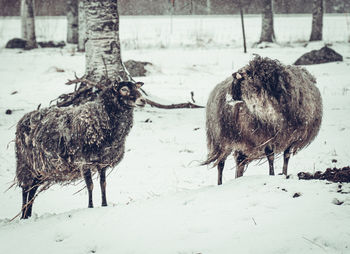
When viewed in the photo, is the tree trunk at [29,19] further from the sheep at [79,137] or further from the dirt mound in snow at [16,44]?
the sheep at [79,137]

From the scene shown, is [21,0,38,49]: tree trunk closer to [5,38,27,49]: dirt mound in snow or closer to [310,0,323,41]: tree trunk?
[5,38,27,49]: dirt mound in snow

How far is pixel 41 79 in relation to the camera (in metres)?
11.5

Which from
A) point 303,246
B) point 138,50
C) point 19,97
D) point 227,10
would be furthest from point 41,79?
point 227,10

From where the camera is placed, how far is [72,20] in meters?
19.3

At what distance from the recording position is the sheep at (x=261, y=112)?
4219 millimetres

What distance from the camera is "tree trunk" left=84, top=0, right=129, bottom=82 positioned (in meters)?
7.39

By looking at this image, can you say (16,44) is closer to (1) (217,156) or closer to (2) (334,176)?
→ (1) (217,156)

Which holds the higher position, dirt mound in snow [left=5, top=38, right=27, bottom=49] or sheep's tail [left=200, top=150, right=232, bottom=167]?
dirt mound in snow [left=5, top=38, right=27, bottom=49]

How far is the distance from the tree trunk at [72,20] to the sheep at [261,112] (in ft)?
53.3

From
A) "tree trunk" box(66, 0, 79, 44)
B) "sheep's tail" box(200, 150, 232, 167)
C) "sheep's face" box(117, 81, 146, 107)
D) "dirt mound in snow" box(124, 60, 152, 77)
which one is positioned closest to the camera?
"sheep's face" box(117, 81, 146, 107)

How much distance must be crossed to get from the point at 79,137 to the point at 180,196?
4.07ft

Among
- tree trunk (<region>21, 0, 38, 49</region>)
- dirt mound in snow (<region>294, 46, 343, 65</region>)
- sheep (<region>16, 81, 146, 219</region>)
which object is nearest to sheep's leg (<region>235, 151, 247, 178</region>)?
sheep (<region>16, 81, 146, 219</region>)

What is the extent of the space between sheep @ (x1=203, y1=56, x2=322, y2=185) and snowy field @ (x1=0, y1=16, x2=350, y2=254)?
43cm

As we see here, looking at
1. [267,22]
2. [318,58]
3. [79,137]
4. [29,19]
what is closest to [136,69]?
[318,58]
